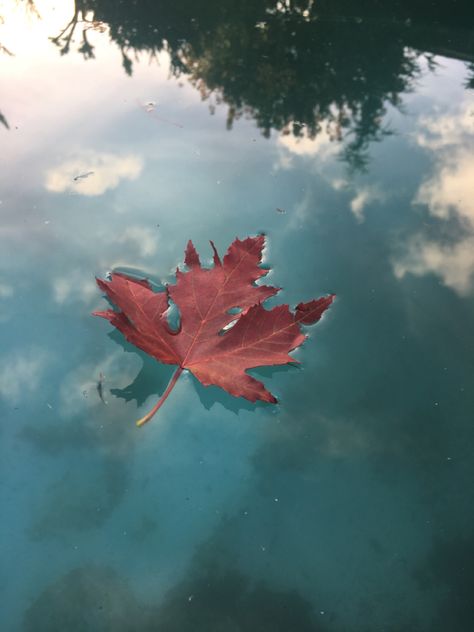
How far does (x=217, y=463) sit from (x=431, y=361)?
39 centimetres

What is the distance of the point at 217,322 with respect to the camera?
764 millimetres

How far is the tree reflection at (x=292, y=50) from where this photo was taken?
1248mm

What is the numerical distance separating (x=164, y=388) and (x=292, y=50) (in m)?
1.12

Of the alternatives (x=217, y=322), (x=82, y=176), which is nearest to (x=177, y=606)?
(x=217, y=322)

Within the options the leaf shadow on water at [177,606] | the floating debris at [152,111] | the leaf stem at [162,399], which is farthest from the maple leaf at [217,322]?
the floating debris at [152,111]

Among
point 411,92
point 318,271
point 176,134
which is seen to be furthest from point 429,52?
point 318,271

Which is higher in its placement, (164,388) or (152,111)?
(152,111)

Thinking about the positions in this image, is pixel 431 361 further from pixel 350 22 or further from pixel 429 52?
pixel 350 22

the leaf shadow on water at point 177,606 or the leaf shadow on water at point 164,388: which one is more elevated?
the leaf shadow on water at point 164,388

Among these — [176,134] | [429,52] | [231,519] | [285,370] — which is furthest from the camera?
[429,52]

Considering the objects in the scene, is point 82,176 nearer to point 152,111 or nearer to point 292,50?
point 152,111

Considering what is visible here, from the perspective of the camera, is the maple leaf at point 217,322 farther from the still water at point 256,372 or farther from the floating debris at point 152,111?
the floating debris at point 152,111

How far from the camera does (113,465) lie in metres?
0.70

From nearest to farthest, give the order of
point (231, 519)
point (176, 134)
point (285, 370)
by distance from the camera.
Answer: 1. point (231, 519)
2. point (285, 370)
3. point (176, 134)
